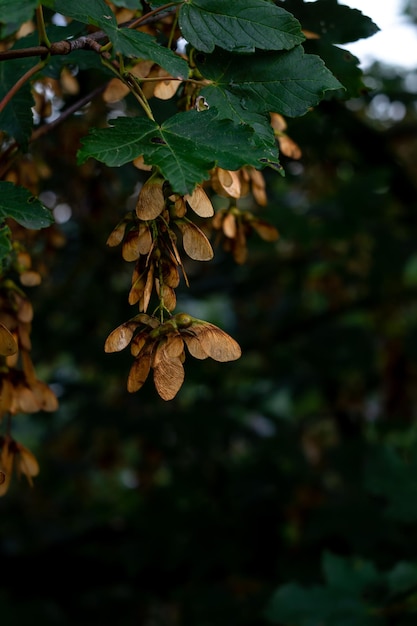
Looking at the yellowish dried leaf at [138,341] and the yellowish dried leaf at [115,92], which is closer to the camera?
the yellowish dried leaf at [138,341]

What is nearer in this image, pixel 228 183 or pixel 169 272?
pixel 169 272

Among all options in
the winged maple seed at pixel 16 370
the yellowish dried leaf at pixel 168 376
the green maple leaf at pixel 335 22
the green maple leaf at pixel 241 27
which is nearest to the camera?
the yellowish dried leaf at pixel 168 376

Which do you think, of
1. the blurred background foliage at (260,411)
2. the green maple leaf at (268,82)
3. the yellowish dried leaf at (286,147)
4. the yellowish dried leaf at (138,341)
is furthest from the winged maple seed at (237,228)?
the blurred background foliage at (260,411)

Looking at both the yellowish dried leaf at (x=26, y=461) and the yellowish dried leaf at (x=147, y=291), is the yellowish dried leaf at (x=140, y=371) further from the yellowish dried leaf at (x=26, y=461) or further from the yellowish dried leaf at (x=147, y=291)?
the yellowish dried leaf at (x=26, y=461)

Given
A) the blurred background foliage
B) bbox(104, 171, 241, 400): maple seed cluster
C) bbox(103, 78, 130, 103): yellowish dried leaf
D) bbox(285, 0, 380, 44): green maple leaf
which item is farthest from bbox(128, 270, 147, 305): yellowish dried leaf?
the blurred background foliage

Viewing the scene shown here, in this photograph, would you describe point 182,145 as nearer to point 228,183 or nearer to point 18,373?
point 228,183

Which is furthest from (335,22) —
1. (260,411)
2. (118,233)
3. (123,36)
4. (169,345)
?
(260,411)

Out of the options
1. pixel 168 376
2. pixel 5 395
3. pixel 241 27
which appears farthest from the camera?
pixel 5 395

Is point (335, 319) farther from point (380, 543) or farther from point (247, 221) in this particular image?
point (247, 221)
